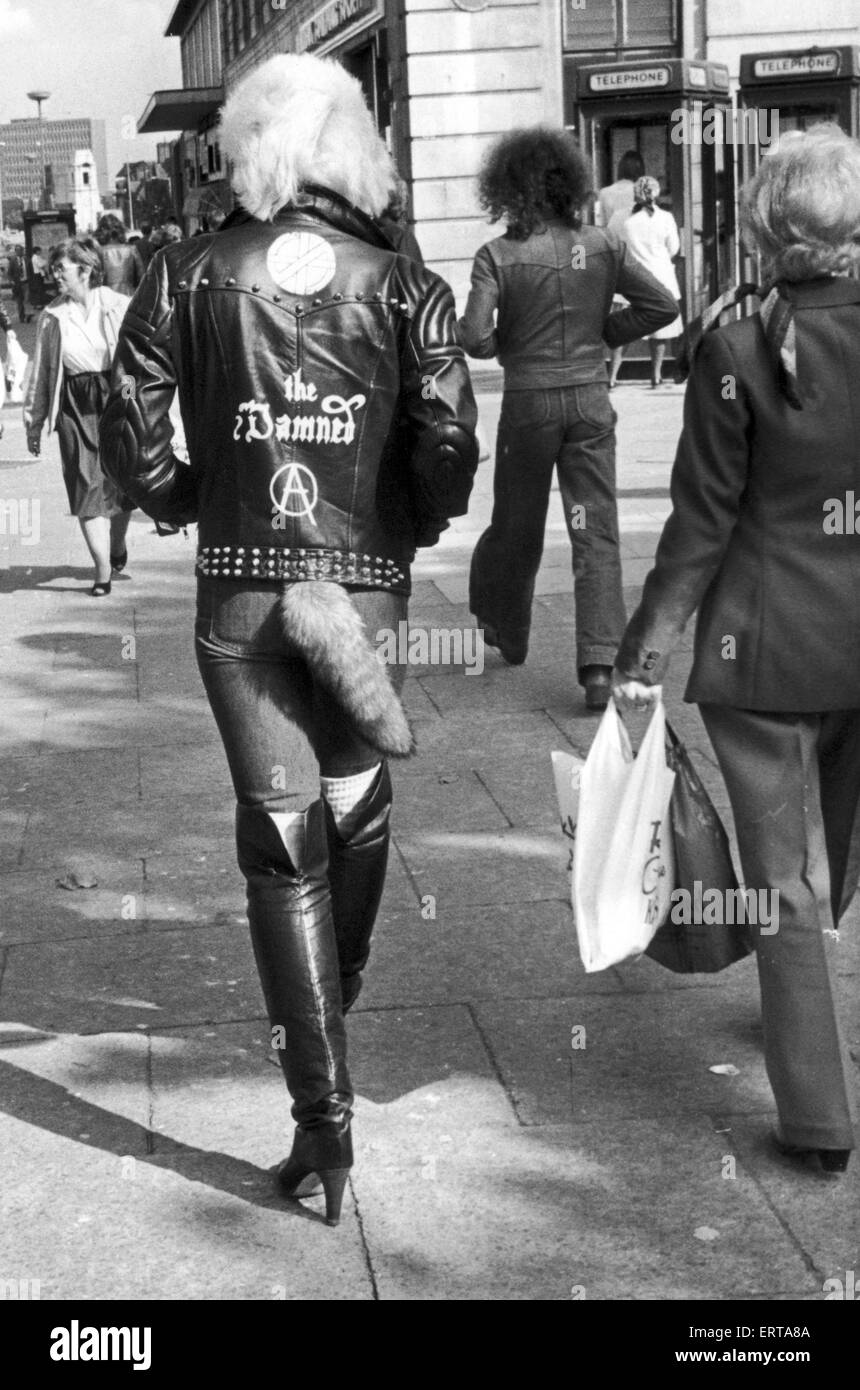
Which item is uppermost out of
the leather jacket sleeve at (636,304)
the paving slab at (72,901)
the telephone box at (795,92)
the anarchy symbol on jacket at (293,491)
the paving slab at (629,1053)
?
the telephone box at (795,92)

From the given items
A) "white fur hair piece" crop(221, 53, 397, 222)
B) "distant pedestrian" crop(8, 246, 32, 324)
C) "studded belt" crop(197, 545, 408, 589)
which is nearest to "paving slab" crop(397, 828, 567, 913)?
"studded belt" crop(197, 545, 408, 589)

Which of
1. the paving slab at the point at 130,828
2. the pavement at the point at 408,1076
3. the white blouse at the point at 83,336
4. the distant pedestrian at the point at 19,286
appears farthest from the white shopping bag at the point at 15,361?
the distant pedestrian at the point at 19,286

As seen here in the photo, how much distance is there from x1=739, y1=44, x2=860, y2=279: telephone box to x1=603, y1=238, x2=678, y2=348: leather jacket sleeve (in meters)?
12.2

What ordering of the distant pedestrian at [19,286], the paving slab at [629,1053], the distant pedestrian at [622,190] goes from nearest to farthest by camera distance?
the paving slab at [629,1053] < the distant pedestrian at [622,190] < the distant pedestrian at [19,286]

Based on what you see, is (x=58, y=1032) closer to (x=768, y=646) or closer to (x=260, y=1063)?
(x=260, y=1063)

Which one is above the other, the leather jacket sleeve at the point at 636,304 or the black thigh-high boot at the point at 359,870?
the leather jacket sleeve at the point at 636,304

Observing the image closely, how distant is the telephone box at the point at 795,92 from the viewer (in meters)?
18.8

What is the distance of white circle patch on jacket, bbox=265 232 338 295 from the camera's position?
11.1ft

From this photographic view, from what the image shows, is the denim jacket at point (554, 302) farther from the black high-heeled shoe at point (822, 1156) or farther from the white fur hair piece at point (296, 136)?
the black high-heeled shoe at point (822, 1156)

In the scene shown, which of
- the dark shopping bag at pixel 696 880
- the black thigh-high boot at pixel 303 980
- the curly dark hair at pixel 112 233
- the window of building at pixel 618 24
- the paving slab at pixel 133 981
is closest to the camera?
the black thigh-high boot at pixel 303 980

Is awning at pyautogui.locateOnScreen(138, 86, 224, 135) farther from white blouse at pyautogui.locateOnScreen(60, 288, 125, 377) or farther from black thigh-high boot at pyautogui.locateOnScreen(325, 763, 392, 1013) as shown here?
black thigh-high boot at pyautogui.locateOnScreen(325, 763, 392, 1013)

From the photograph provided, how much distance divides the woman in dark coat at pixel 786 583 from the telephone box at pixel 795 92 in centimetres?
1592

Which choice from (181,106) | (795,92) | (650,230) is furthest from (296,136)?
(181,106)
